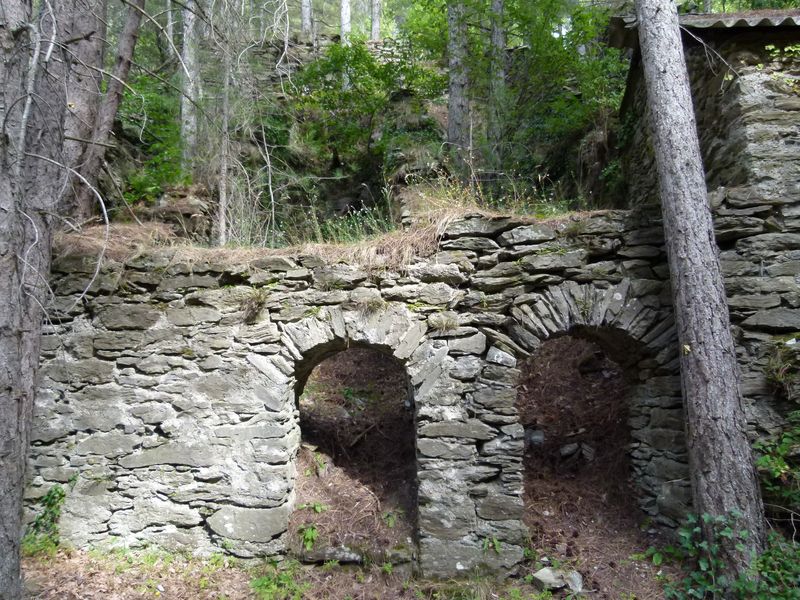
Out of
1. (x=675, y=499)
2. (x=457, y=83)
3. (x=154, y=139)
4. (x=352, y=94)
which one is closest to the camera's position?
(x=675, y=499)

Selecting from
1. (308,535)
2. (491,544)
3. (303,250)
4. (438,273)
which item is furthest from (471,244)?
(308,535)

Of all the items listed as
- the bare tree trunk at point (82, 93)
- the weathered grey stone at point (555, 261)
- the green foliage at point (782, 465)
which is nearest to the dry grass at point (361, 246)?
the weathered grey stone at point (555, 261)

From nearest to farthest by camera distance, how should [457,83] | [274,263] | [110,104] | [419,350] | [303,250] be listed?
[419,350] → [274,263] → [303,250] → [110,104] → [457,83]

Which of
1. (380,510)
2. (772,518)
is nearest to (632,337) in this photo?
(772,518)

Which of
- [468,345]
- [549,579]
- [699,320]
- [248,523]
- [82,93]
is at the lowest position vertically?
[549,579]

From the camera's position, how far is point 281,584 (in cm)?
427

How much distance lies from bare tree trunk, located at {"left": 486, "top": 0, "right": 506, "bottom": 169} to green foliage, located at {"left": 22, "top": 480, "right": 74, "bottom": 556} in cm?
695

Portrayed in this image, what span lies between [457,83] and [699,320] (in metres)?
5.85

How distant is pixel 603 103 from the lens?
8.32 meters

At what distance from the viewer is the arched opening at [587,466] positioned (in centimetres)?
438

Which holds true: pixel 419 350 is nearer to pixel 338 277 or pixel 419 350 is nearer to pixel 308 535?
pixel 338 277

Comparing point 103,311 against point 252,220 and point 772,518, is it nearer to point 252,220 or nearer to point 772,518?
point 252,220

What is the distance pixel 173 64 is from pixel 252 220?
552 centimetres

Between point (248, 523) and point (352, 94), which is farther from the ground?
point (352, 94)
